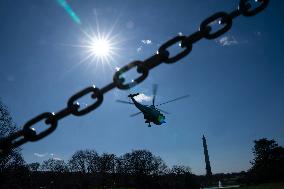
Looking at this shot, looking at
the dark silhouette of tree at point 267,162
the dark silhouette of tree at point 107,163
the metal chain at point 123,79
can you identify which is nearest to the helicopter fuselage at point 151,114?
the metal chain at point 123,79

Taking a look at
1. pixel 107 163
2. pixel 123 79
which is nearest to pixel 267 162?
pixel 107 163

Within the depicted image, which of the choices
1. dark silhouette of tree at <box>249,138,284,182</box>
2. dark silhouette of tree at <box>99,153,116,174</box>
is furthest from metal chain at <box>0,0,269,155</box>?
dark silhouette of tree at <box>99,153,116,174</box>

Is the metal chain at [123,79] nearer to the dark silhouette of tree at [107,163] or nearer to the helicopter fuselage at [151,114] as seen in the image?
the helicopter fuselage at [151,114]

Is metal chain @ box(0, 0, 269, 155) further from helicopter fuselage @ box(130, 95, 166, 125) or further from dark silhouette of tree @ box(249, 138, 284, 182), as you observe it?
dark silhouette of tree @ box(249, 138, 284, 182)

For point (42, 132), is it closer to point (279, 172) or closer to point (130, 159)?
point (279, 172)

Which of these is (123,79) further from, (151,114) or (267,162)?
(267,162)
